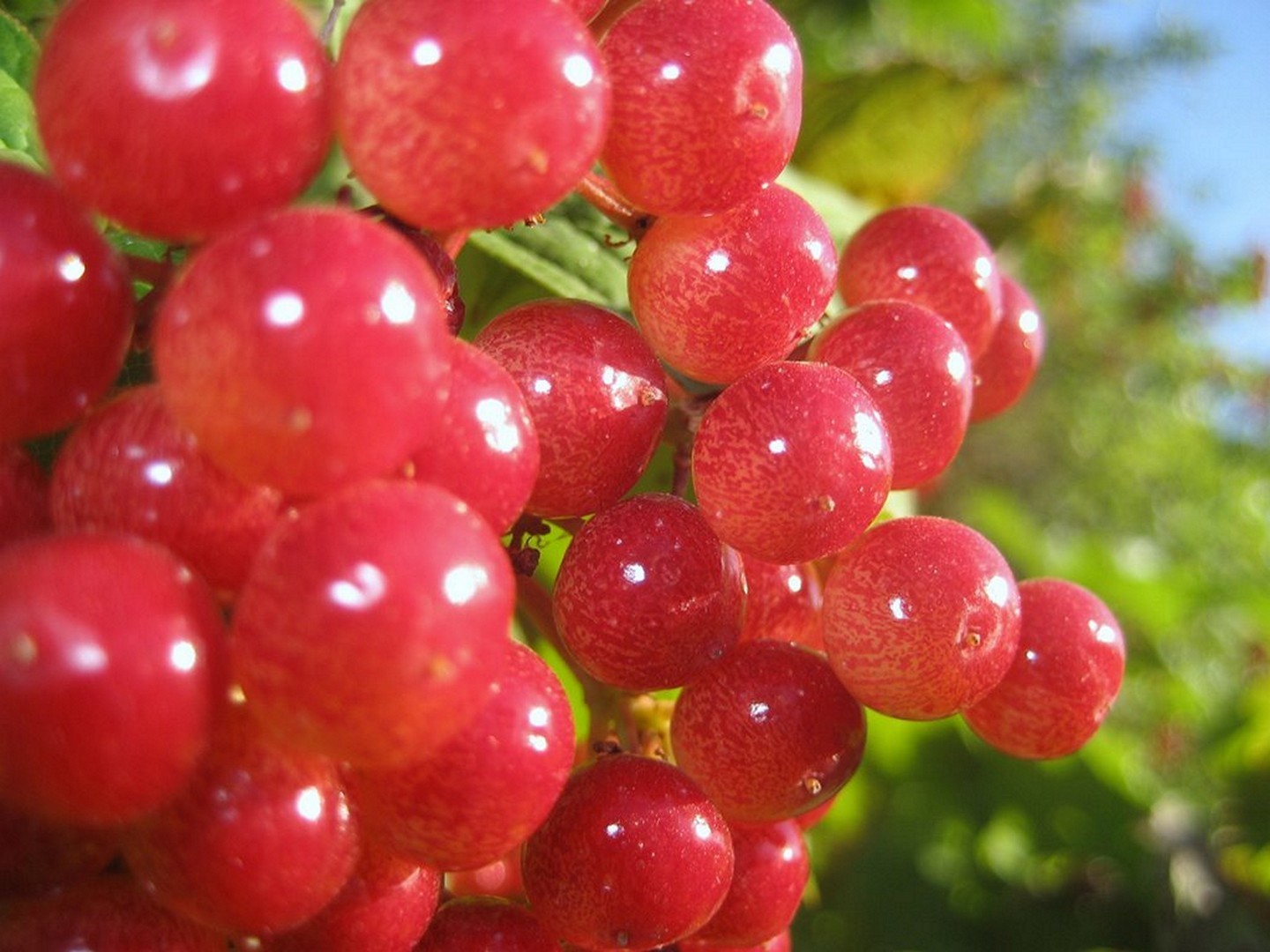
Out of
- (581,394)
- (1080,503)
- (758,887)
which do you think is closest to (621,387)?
(581,394)

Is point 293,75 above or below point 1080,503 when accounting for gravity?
above

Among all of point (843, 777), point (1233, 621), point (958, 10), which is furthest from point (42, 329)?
point (1233, 621)

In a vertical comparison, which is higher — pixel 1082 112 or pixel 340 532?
pixel 340 532

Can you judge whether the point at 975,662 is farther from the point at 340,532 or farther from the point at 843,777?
the point at 340,532

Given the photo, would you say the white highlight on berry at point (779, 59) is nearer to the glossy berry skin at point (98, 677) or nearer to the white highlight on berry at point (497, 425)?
the white highlight on berry at point (497, 425)

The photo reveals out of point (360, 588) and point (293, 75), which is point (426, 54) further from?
point (360, 588)

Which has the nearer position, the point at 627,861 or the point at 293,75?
the point at 293,75
